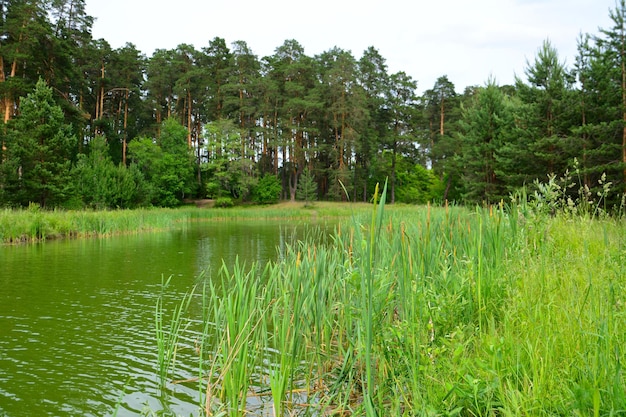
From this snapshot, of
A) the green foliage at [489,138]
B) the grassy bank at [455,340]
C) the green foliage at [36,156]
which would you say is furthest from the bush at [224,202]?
the grassy bank at [455,340]

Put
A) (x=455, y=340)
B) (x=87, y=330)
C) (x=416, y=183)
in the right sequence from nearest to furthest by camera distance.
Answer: (x=455, y=340) → (x=87, y=330) → (x=416, y=183)

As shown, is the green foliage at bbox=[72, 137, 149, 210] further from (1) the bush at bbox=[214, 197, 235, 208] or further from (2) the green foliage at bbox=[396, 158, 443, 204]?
(2) the green foliage at bbox=[396, 158, 443, 204]

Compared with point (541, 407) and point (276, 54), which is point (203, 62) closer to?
point (276, 54)

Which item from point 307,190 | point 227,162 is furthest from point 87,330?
point 227,162

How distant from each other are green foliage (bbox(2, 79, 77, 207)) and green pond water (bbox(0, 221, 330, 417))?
457 inches

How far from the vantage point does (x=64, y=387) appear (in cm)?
420

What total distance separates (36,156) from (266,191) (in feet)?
71.3

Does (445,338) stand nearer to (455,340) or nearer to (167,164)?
(455,340)

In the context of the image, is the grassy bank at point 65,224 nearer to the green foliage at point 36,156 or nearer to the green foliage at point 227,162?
the green foliage at point 36,156

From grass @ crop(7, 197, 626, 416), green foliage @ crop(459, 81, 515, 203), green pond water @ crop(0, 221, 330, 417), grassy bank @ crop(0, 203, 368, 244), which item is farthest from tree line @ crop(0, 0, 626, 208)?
grass @ crop(7, 197, 626, 416)

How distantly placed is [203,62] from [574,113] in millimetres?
40533

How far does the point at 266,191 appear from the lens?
43.4m

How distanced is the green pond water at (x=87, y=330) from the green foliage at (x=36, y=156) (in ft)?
38.0

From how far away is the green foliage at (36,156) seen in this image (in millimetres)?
23514
